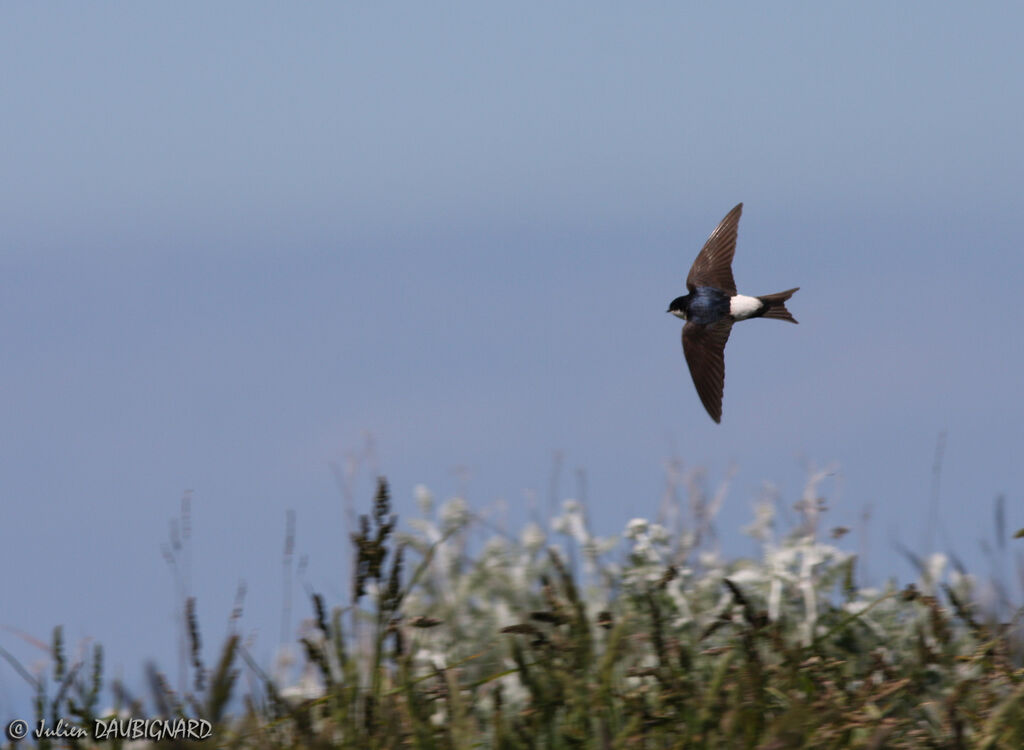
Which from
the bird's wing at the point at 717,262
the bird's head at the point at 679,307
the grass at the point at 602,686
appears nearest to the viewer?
the grass at the point at 602,686

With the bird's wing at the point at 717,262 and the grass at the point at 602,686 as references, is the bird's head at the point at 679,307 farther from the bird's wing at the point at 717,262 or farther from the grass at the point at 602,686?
the grass at the point at 602,686

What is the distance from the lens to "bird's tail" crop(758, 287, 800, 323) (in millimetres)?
7551

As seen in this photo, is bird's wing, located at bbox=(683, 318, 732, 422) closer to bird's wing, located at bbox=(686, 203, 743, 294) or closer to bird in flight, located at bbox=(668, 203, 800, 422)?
bird in flight, located at bbox=(668, 203, 800, 422)

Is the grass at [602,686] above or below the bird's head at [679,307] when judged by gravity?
below

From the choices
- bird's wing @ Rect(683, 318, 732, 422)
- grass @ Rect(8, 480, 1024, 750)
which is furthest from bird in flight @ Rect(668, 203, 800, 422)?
grass @ Rect(8, 480, 1024, 750)

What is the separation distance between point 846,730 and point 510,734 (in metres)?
0.71

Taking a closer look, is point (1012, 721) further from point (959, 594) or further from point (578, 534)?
point (578, 534)

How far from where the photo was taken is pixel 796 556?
4.94 m

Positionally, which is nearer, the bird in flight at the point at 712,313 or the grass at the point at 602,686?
the grass at the point at 602,686

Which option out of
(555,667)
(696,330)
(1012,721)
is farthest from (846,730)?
(696,330)

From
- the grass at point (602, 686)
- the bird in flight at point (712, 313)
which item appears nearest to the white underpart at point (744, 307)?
the bird in flight at point (712, 313)

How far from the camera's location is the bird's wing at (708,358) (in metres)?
7.38

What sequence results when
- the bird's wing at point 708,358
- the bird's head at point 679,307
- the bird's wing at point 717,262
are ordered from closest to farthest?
the bird's wing at point 708,358 < the bird's head at point 679,307 < the bird's wing at point 717,262

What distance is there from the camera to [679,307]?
25.9 feet
